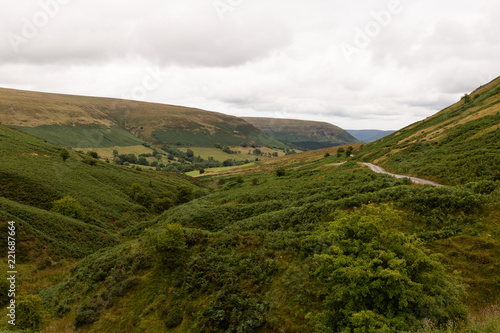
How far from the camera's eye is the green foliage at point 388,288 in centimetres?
791

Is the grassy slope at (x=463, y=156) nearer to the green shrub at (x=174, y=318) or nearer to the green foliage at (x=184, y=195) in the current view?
the green shrub at (x=174, y=318)

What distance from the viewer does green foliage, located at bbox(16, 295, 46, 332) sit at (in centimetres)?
1470

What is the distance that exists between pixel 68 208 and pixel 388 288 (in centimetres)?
4801

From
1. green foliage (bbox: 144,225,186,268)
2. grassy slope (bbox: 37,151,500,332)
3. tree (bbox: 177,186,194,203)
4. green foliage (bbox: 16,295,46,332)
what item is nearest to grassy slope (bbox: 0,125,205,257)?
tree (bbox: 177,186,194,203)

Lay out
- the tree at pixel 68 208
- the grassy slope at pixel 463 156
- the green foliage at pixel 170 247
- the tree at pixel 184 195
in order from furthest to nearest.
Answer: the tree at pixel 184 195 → the tree at pixel 68 208 → the grassy slope at pixel 463 156 → the green foliage at pixel 170 247

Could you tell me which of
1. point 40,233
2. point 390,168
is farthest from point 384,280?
point 40,233

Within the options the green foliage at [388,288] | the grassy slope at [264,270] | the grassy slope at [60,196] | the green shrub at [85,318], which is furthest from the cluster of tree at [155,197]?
the green foliage at [388,288]

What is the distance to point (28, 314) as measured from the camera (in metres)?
14.7

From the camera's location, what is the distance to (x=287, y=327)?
37.2 ft

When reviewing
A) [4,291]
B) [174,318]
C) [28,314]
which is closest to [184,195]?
[4,291]

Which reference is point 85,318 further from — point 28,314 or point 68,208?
point 68,208

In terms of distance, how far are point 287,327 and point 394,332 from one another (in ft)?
A: 18.3

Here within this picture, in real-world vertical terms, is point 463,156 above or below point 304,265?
above

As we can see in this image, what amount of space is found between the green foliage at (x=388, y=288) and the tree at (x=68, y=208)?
45.4m
